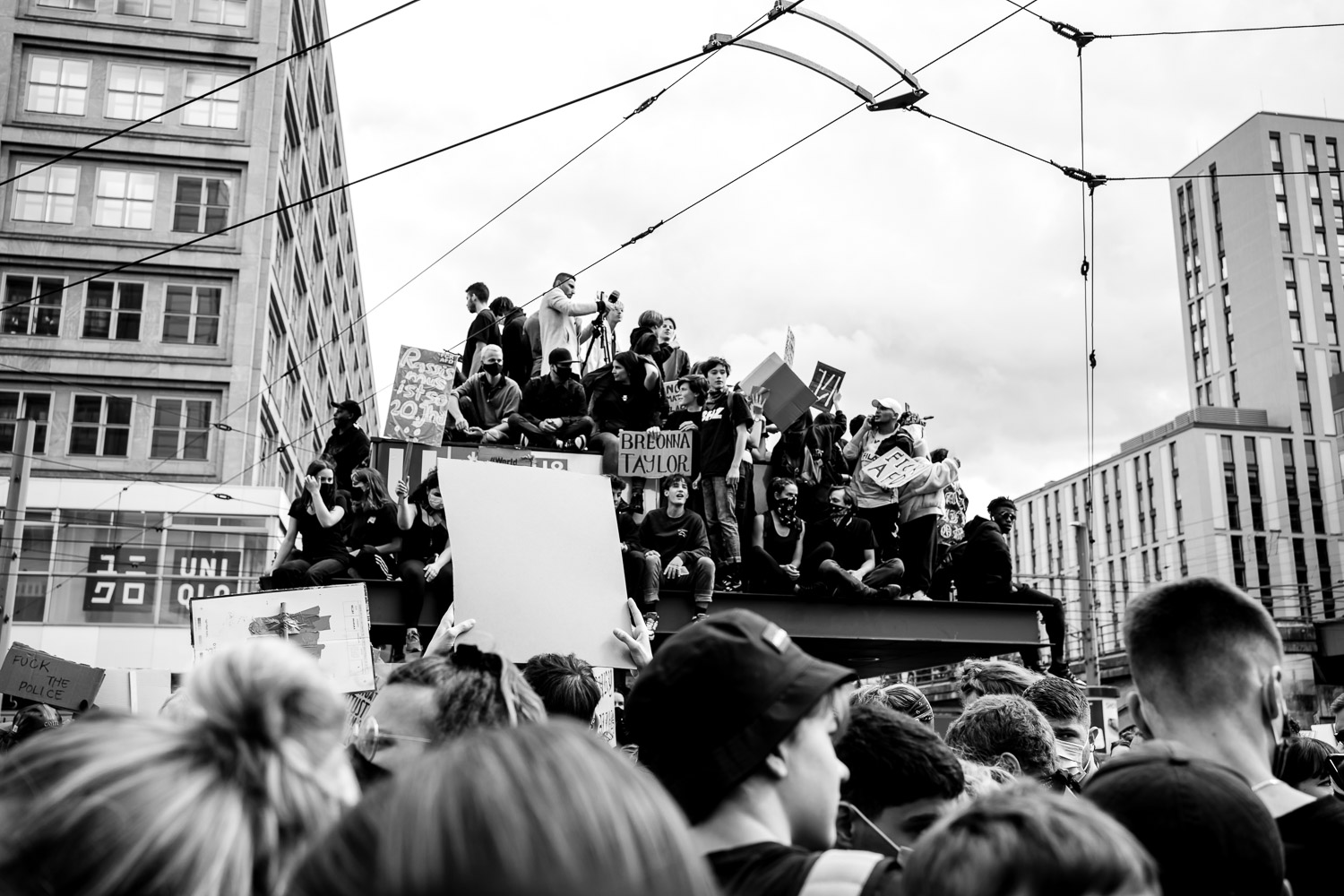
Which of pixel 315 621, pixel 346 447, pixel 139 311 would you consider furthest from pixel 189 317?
pixel 315 621

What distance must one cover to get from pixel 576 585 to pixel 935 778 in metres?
4.54

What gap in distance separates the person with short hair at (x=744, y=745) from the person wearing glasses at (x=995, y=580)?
9.50 metres

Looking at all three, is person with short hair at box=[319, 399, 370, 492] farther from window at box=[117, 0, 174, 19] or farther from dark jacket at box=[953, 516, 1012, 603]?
window at box=[117, 0, 174, 19]

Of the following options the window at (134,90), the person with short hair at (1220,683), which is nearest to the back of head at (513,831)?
the person with short hair at (1220,683)

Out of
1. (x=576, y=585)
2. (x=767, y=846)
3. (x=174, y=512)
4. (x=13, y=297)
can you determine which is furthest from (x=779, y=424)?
(x=13, y=297)

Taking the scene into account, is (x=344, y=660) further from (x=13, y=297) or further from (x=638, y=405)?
(x=13, y=297)

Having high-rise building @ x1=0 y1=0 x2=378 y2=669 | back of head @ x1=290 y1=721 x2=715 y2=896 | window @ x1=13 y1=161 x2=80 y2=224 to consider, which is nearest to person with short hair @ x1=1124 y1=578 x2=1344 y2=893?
back of head @ x1=290 y1=721 x2=715 y2=896

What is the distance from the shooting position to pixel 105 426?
3644 centimetres

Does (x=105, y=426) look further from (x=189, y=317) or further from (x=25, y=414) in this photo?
(x=189, y=317)

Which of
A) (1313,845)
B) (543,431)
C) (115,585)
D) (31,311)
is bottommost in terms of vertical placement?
(1313,845)

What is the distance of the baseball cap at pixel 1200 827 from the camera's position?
76.7 inches

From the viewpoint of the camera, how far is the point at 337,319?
2292 inches

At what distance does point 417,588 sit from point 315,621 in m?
2.70

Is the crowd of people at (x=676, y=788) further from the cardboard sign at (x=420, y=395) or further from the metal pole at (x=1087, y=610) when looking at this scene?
the metal pole at (x=1087, y=610)
